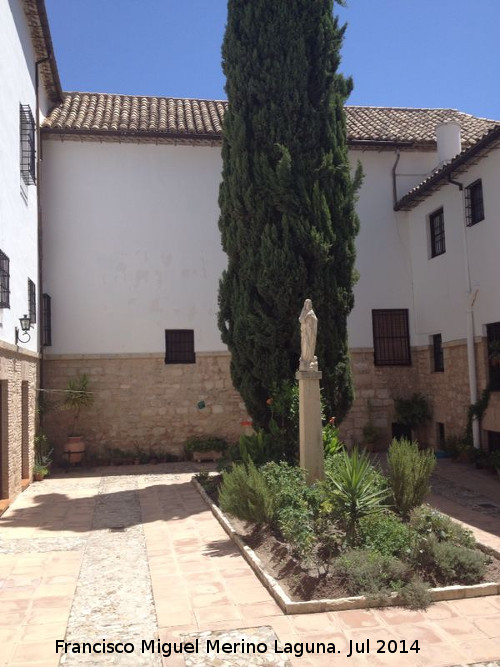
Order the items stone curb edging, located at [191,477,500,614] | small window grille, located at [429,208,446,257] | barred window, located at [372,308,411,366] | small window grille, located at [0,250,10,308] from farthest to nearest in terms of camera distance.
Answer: barred window, located at [372,308,411,366], small window grille, located at [429,208,446,257], small window grille, located at [0,250,10,308], stone curb edging, located at [191,477,500,614]

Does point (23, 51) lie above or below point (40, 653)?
above

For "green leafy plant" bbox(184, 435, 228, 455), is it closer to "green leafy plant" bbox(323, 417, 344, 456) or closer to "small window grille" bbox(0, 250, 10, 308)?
"green leafy plant" bbox(323, 417, 344, 456)

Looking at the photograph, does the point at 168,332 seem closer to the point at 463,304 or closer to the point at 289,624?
the point at 463,304

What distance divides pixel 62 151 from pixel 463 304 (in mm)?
10240

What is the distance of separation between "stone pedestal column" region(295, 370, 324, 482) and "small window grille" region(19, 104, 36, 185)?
7.22 metres

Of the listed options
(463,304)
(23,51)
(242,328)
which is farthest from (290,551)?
(23,51)

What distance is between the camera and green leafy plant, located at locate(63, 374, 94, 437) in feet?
46.9

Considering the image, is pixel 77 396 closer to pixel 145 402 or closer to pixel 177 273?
pixel 145 402

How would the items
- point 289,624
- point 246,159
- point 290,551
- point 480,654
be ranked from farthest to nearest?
1. point 246,159
2. point 290,551
3. point 289,624
4. point 480,654

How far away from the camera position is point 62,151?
596 inches

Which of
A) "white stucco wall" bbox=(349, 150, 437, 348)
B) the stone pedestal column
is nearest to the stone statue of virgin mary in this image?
Answer: the stone pedestal column

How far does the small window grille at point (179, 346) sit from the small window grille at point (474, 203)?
23.1 ft

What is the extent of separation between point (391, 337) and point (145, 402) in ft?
21.6

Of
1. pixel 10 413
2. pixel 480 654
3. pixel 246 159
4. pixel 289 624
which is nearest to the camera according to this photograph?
pixel 480 654
